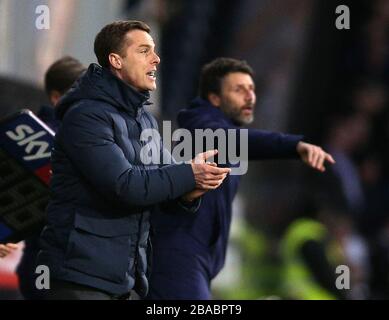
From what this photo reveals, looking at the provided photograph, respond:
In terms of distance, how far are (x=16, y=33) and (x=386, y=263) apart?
505 cm

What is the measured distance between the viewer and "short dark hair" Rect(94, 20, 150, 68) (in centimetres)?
528

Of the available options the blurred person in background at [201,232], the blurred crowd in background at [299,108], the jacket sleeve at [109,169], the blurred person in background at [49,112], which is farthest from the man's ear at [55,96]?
the blurred crowd in background at [299,108]

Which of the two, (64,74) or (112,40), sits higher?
(112,40)

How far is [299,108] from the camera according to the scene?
14016 mm

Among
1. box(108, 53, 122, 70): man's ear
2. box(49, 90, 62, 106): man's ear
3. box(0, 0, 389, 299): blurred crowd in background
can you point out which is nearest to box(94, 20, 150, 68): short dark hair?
box(108, 53, 122, 70): man's ear

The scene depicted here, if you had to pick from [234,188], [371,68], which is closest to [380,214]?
[371,68]

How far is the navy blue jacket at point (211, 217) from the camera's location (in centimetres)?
620

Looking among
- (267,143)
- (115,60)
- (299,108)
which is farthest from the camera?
(299,108)

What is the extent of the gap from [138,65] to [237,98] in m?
1.32

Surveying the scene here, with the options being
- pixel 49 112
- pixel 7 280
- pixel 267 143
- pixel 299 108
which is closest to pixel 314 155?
pixel 267 143

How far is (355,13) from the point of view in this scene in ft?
45.6

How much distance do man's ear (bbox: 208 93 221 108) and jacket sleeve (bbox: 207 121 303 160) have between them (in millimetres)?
254

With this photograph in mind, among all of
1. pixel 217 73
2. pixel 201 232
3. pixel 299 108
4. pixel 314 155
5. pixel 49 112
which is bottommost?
pixel 299 108

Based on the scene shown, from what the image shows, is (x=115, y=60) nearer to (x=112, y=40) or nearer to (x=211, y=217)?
(x=112, y=40)
